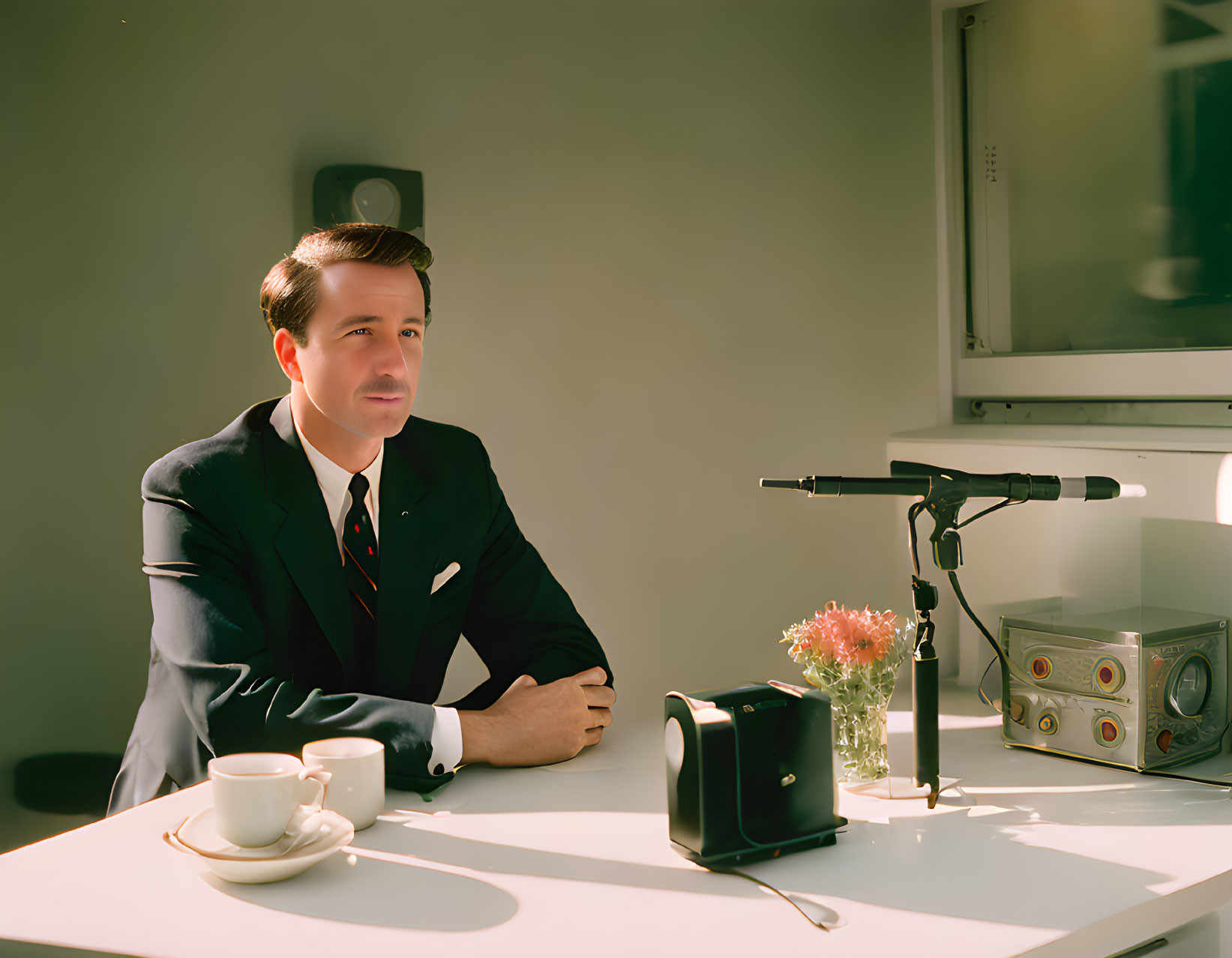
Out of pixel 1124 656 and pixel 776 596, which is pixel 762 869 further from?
pixel 776 596

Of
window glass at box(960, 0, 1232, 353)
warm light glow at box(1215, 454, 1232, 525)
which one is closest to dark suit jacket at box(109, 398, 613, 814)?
warm light glow at box(1215, 454, 1232, 525)

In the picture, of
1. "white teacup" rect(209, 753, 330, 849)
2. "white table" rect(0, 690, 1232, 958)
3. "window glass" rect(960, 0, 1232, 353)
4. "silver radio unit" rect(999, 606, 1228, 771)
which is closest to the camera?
"white table" rect(0, 690, 1232, 958)

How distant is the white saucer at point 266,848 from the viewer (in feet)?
3.53

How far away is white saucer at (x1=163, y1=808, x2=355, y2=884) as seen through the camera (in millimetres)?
1076

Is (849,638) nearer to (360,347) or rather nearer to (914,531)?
(914,531)

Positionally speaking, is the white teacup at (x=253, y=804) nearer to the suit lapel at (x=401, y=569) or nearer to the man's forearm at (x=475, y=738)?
the man's forearm at (x=475, y=738)

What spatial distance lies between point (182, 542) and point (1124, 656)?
4.46ft

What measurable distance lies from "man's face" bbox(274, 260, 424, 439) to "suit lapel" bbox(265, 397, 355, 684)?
3.7 inches

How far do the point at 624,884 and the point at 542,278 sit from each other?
1387 mm

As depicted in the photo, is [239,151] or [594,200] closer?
[239,151]

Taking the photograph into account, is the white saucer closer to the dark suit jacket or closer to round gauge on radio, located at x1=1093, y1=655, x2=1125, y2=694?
the dark suit jacket

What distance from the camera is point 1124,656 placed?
1.59 m

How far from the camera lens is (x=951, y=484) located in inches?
58.2

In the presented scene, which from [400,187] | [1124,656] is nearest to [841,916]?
[1124,656]
